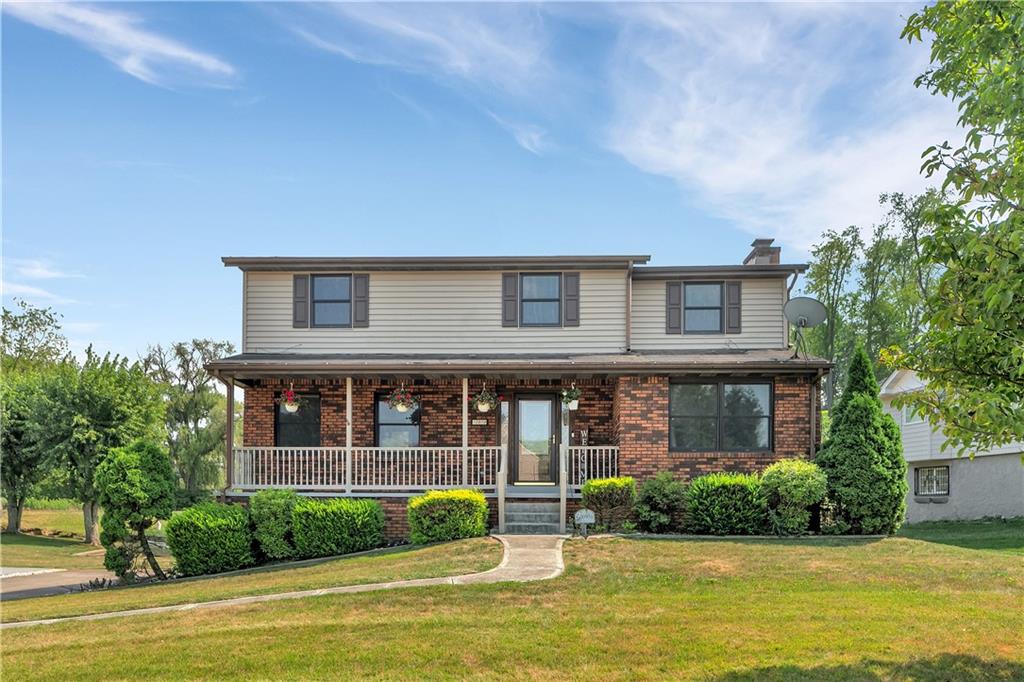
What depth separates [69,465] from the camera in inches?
963

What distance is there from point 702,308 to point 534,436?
4.75m

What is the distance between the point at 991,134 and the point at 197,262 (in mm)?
17590

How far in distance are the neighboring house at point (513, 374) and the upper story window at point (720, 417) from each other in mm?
29

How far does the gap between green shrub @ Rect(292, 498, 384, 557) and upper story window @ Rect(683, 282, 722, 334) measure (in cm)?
820

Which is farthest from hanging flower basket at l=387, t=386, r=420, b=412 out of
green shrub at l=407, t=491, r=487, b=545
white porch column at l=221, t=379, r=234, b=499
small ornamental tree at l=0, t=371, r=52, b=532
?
small ornamental tree at l=0, t=371, r=52, b=532

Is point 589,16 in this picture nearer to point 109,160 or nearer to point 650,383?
point 650,383

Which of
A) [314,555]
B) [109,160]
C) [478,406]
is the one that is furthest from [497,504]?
[109,160]

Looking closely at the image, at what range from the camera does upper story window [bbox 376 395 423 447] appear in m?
18.1

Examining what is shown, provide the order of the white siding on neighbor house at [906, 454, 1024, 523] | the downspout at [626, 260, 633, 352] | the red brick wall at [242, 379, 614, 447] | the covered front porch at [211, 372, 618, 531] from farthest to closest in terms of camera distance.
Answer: the white siding on neighbor house at [906, 454, 1024, 523]
the downspout at [626, 260, 633, 352]
the red brick wall at [242, 379, 614, 447]
the covered front porch at [211, 372, 618, 531]

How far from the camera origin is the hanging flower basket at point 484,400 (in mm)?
17422

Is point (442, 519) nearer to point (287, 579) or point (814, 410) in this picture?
point (287, 579)

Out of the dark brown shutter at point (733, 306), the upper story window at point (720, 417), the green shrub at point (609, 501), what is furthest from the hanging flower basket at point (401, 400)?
the dark brown shutter at point (733, 306)

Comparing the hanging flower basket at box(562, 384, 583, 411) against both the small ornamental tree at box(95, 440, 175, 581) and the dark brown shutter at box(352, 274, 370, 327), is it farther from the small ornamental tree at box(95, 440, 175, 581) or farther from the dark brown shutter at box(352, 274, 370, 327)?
the small ornamental tree at box(95, 440, 175, 581)

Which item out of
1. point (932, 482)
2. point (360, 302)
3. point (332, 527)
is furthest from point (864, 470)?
point (932, 482)
